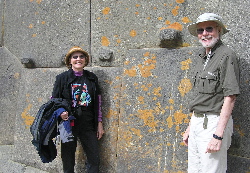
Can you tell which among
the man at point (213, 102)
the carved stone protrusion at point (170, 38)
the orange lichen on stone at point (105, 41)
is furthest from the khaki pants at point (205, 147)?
the orange lichen on stone at point (105, 41)

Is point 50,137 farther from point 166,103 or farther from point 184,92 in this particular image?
point 184,92

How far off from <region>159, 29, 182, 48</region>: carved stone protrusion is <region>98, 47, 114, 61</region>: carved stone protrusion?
1.82 ft

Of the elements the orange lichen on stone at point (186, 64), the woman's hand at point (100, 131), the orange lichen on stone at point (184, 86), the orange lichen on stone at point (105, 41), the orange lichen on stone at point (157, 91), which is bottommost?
the woman's hand at point (100, 131)

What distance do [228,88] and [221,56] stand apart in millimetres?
225

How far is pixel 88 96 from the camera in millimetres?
2904

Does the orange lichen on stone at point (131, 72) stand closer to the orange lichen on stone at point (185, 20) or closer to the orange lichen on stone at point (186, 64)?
the orange lichen on stone at point (186, 64)

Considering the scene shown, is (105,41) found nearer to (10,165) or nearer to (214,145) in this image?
(214,145)

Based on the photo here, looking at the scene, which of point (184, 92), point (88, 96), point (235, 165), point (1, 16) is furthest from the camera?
point (1, 16)

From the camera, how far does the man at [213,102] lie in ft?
6.39

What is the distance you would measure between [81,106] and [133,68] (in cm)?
60

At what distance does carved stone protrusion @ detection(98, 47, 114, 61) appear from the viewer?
310 cm

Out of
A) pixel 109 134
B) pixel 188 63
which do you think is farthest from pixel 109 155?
pixel 188 63

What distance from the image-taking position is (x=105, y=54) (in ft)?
10.2

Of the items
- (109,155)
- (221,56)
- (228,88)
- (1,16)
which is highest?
(1,16)
